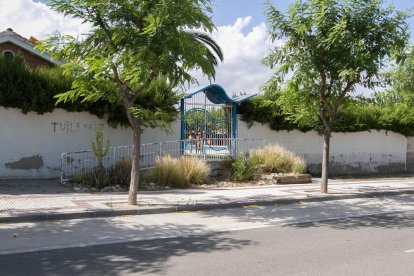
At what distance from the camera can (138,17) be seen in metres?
9.14

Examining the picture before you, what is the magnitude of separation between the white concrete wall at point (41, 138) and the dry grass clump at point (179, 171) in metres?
2.22

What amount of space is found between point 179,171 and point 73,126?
367 cm

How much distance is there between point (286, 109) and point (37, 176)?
7691 millimetres

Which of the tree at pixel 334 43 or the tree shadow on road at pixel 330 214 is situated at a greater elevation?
the tree at pixel 334 43

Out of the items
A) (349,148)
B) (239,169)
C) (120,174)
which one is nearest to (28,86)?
(120,174)

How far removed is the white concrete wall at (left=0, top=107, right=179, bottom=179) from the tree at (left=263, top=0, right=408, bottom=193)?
5.81 meters

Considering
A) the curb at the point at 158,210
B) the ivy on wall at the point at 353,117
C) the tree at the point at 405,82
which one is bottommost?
the curb at the point at 158,210

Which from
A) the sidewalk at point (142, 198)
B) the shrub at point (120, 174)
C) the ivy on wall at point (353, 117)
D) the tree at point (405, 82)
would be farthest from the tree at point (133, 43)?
the tree at point (405, 82)

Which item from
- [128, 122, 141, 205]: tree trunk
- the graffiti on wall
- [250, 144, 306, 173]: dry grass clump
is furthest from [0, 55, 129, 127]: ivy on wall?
[250, 144, 306, 173]: dry grass clump

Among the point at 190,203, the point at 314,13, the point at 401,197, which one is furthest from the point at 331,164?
the point at 190,203

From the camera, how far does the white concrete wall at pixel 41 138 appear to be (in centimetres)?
1308

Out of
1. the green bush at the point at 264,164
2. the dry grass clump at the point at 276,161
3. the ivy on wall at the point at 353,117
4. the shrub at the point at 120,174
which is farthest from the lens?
the ivy on wall at the point at 353,117

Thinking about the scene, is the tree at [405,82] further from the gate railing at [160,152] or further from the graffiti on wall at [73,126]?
the graffiti on wall at [73,126]

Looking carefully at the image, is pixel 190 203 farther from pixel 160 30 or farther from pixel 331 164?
pixel 331 164
